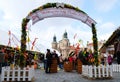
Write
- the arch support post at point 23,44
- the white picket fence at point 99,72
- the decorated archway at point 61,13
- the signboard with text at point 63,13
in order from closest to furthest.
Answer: the arch support post at point 23,44
the white picket fence at point 99,72
the decorated archway at point 61,13
the signboard with text at point 63,13

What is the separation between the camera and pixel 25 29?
13398 mm

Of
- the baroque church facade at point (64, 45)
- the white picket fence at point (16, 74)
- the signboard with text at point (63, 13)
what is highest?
the baroque church facade at point (64, 45)

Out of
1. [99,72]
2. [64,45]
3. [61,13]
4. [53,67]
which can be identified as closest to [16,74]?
[99,72]

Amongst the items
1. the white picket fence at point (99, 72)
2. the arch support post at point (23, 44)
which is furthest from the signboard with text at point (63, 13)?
the white picket fence at point (99, 72)

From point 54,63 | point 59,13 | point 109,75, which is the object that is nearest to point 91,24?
point 59,13

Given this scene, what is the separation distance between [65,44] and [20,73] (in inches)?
5135

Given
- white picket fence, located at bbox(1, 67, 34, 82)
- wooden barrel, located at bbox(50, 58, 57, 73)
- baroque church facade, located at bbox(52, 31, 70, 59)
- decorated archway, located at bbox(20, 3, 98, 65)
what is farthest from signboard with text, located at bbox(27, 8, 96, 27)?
baroque church facade, located at bbox(52, 31, 70, 59)

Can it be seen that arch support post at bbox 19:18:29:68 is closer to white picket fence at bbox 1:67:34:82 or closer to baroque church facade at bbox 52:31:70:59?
white picket fence at bbox 1:67:34:82

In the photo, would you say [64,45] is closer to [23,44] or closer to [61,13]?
Result: [61,13]

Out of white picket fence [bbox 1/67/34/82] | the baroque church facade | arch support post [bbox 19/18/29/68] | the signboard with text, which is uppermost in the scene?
the baroque church facade

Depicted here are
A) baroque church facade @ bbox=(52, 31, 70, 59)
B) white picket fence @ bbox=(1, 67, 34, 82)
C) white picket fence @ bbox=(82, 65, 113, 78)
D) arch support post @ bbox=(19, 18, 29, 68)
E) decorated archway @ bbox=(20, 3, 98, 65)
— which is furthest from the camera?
baroque church facade @ bbox=(52, 31, 70, 59)

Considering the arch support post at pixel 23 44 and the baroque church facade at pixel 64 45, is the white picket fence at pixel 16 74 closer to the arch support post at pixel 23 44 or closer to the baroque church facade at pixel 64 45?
the arch support post at pixel 23 44

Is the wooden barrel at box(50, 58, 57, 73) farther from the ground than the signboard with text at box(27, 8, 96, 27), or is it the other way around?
the signboard with text at box(27, 8, 96, 27)

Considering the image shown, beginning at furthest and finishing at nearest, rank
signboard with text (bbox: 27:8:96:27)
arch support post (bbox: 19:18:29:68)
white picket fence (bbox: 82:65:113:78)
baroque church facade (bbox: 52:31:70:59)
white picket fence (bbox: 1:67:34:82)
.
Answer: baroque church facade (bbox: 52:31:70:59), signboard with text (bbox: 27:8:96:27), white picket fence (bbox: 82:65:113:78), arch support post (bbox: 19:18:29:68), white picket fence (bbox: 1:67:34:82)
